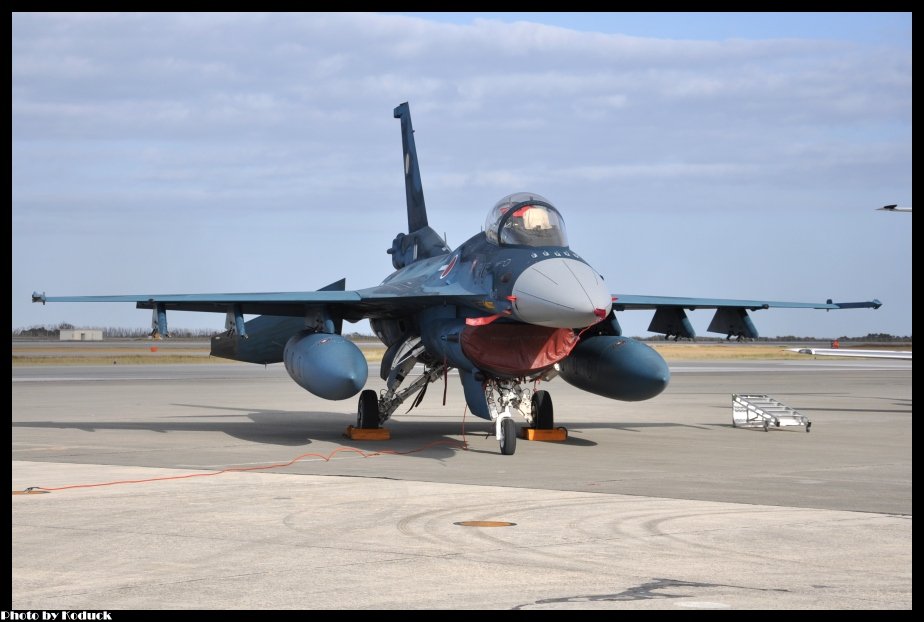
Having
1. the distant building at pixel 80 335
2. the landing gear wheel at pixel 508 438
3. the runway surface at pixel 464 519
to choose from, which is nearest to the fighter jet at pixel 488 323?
the landing gear wheel at pixel 508 438

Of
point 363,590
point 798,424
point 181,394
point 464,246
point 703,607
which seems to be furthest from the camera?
point 181,394

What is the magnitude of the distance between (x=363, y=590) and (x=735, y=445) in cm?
1226

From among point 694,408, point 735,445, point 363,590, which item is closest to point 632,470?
point 735,445

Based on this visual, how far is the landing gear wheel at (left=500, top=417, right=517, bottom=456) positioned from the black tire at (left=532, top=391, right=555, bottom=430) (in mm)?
3044

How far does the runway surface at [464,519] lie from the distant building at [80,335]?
363ft

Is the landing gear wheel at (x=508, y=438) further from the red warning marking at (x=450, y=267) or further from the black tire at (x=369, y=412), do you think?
the black tire at (x=369, y=412)

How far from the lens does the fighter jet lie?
52.9 ft

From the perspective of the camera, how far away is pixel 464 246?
18250mm

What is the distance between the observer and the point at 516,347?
1706cm

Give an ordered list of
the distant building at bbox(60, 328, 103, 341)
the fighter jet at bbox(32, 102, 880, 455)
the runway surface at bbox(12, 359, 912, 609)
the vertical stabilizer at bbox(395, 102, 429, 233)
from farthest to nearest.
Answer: the distant building at bbox(60, 328, 103, 341) → the vertical stabilizer at bbox(395, 102, 429, 233) → the fighter jet at bbox(32, 102, 880, 455) → the runway surface at bbox(12, 359, 912, 609)

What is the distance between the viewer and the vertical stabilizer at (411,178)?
79.0ft

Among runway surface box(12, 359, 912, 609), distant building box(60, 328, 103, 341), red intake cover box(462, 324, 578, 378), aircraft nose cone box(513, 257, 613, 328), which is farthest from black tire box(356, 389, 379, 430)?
distant building box(60, 328, 103, 341)

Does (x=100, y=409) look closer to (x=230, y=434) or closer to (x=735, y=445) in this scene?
(x=230, y=434)

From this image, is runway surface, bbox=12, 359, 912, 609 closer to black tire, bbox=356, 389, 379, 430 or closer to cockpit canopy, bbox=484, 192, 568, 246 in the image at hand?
black tire, bbox=356, 389, 379, 430
